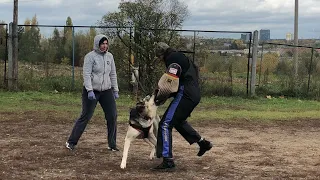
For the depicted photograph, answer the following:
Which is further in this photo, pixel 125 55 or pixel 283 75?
pixel 283 75

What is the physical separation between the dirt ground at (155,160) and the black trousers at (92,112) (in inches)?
10.3

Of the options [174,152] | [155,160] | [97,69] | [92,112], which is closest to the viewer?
[155,160]

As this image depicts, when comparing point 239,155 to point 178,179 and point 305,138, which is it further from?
point 305,138

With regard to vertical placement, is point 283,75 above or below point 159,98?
below

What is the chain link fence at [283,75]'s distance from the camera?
57.6ft

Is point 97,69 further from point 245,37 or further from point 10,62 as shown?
point 245,37

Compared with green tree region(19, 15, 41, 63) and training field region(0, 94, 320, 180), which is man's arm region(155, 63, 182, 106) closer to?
training field region(0, 94, 320, 180)

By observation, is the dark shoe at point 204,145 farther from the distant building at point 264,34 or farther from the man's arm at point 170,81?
the distant building at point 264,34

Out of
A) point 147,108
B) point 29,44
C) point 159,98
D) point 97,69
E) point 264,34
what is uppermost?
point 264,34

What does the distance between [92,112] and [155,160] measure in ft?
4.31

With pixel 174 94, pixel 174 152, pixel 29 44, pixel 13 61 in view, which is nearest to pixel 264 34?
pixel 29 44

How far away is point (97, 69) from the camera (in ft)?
24.0

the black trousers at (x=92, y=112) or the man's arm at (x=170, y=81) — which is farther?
the black trousers at (x=92, y=112)

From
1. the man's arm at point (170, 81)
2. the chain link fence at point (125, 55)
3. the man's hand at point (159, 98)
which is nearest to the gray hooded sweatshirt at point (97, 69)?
the man's hand at point (159, 98)
